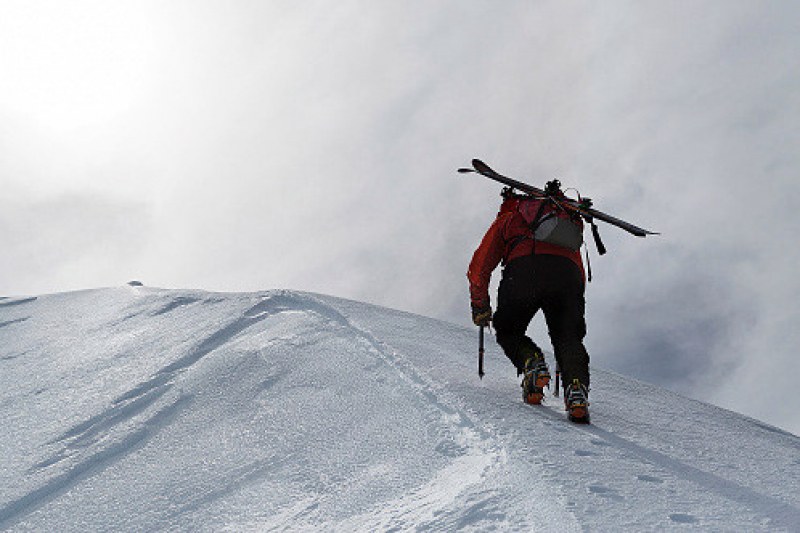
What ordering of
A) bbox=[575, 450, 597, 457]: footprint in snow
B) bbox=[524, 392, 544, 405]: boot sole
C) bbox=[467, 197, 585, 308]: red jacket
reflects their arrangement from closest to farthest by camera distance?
bbox=[575, 450, 597, 457]: footprint in snow
bbox=[524, 392, 544, 405]: boot sole
bbox=[467, 197, 585, 308]: red jacket

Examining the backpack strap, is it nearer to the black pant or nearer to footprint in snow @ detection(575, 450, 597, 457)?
the black pant

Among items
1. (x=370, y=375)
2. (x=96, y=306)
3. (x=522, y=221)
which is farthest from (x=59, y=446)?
(x=96, y=306)

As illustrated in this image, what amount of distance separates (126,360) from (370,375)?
8.97 feet

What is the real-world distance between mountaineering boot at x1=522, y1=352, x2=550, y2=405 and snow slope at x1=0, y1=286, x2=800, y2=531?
0.31 ft

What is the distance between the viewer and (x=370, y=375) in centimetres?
454

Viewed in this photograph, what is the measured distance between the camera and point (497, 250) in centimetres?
479

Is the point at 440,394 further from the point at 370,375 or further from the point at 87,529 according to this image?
the point at 87,529

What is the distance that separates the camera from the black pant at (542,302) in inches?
176

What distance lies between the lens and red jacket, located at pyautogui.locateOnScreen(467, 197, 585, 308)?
470cm

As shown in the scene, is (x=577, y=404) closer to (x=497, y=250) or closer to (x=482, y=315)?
(x=482, y=315)

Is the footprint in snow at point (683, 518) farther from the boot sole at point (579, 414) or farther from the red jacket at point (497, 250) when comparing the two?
the red jacket at point (497, 250)

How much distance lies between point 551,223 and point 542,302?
57 centimetres

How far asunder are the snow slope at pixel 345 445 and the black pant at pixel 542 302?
0.39 meters

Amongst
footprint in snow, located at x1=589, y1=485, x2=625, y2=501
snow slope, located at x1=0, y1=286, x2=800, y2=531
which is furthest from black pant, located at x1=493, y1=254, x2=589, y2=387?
footprint in snow, located at x1=589, y1=485, x2=625, y2=501
